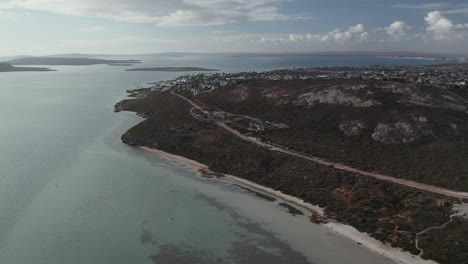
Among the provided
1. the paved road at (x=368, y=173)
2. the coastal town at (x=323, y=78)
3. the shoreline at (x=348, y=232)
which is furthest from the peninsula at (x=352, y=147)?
the coastal town at (x=323, y=78)

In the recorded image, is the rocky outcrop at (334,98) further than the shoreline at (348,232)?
Yes

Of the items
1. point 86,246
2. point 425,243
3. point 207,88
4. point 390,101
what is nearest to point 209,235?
point 86,246

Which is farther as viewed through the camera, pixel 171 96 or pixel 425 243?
pixel 171 96

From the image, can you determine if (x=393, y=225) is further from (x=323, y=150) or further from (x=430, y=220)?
(x=323, y=150)

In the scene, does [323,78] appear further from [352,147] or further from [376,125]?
[352,147]

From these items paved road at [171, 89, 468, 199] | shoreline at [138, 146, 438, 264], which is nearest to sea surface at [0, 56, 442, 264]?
shoreline at [138, 146, 438, 264]

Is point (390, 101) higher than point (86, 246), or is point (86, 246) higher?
point (390, 101)

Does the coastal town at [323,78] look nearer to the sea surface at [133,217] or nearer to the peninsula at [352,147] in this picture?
the peninsula at [352,147]

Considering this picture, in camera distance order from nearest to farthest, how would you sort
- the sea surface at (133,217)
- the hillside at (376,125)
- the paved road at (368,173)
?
the sea surface at (133,217), the paved road at (368,173), the hillside at (376,125)
